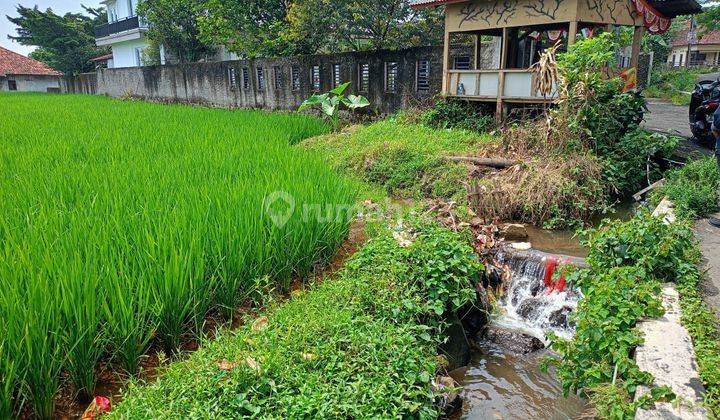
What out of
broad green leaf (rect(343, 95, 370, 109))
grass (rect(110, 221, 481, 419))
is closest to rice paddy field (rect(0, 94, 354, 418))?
grass (rect(110, 221, 481, 419))

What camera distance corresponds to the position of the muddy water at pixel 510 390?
10.1 feet

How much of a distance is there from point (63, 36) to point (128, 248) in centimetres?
3312

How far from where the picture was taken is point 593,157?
629cm

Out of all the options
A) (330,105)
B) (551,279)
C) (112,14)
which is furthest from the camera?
(112,14)

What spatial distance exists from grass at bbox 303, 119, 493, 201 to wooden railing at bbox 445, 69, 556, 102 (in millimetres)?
932

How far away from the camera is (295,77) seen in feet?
47.1

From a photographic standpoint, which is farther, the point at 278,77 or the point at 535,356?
the point at 278,77

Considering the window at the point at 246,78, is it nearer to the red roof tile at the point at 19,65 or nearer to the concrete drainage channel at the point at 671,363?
the concrete drainage channel at the point at 671,363

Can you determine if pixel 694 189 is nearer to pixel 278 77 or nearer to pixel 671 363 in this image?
pixel 671 363

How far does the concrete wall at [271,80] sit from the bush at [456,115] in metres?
1.08

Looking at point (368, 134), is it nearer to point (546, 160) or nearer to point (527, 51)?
point (546, 160)

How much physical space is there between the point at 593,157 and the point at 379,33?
792 centimetres

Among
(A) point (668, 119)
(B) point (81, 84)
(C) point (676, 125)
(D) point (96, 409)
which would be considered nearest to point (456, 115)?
(C) point (676, 125)

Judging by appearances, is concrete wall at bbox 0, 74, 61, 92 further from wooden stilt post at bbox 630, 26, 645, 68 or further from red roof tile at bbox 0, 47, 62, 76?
wooden stilt post at bbox 630, 26, 645, 68
